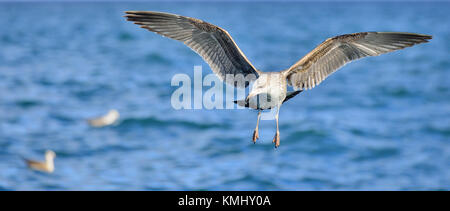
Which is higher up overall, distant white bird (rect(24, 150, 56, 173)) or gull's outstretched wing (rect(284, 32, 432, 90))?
gull's outstretched wing (rect(284, 32, 432, 90))

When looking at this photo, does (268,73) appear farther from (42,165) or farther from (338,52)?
(42,165)

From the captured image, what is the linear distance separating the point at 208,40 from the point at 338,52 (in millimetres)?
1593

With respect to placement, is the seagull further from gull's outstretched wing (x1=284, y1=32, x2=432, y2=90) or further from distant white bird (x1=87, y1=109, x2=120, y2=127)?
distant white bird (x1=87, y1=109, x2=120, y2=127)

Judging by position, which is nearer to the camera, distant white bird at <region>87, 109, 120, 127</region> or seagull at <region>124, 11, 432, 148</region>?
seagull at <region>124, 11, 432, 148</region>

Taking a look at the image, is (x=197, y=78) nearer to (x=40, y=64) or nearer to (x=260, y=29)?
(x=40, y=64)

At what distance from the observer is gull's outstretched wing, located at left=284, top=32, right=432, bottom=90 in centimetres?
678

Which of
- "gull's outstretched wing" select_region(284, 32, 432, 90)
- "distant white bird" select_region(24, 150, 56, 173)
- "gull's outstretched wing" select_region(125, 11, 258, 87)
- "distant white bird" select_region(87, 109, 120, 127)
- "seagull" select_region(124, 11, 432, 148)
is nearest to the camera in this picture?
"seagull" select_region(124, 11, 432, 148)

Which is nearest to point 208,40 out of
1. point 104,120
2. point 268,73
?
point 268,73

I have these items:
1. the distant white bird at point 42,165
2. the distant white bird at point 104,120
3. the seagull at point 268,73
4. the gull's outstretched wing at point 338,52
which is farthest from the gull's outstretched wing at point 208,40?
the distant white bird at point 104,120

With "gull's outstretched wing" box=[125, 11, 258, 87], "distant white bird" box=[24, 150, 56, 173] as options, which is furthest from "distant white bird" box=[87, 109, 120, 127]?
"gull's outstretched wing" box=[125, 11, 258, 87]

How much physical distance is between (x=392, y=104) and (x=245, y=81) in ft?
58.6

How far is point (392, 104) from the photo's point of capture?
23.9m

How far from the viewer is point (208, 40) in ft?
23.7

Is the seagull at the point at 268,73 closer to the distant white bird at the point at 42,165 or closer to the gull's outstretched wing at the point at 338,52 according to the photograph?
the gull's outstretched wing at the point at 338,52
